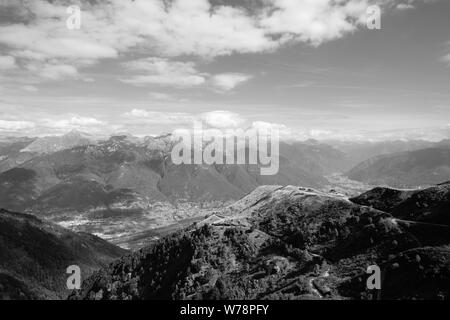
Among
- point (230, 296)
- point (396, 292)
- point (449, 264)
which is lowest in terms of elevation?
point (230, 296)

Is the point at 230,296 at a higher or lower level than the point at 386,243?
lower

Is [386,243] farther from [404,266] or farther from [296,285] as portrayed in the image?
[296,285]
